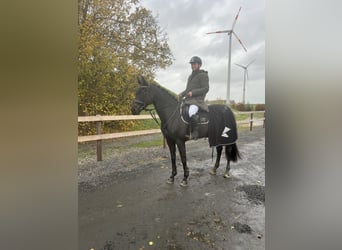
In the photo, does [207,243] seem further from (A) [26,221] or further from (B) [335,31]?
(B) [335,31]

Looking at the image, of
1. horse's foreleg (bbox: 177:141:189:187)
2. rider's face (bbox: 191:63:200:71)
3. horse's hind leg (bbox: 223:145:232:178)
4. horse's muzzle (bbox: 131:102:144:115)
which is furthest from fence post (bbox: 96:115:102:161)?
horse's hind leg (bbox: 223:145:232:178)

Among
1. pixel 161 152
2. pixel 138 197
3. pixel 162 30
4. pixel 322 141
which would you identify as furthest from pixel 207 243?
pixel 162 30

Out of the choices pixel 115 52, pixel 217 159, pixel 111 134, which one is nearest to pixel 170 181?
pixel 217 159

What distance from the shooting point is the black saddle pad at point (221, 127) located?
1084 mm

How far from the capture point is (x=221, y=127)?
1.13 metres

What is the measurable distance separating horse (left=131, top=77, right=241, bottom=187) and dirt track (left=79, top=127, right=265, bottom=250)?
0.03 metres

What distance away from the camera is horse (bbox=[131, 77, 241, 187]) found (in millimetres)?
1090

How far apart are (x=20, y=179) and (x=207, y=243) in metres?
0.73

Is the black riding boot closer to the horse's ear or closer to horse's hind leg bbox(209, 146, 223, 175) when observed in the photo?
horse's hind leg bbox(209, 146, 223, 175)

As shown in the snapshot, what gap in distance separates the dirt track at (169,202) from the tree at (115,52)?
27 cm

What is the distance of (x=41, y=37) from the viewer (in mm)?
615

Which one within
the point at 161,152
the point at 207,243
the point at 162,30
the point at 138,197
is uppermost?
the point at 162,30

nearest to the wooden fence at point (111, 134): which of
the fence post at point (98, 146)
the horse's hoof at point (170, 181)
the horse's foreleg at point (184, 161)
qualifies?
the fence post at point (98, 146)

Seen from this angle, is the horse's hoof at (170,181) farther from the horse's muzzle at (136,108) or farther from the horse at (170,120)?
the horse's muzzle at (136,108)
